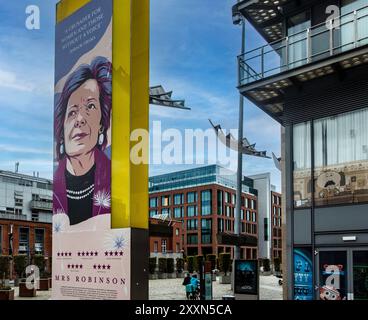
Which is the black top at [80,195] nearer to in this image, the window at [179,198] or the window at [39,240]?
the window at [39,240]

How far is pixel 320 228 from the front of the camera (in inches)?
679

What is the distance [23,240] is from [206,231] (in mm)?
46462

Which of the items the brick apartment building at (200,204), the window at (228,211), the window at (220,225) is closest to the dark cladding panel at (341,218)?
the brick apartment building at (200,204)

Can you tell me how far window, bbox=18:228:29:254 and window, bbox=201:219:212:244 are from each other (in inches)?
1796

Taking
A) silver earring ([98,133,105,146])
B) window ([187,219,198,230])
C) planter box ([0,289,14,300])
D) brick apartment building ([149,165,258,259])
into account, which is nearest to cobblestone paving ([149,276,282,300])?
planter box ([0,289,14,300])

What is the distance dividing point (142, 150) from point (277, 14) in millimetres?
10002

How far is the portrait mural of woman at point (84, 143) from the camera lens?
51.5ft

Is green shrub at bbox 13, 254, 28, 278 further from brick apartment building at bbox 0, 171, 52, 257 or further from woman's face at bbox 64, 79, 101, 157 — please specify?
woman's face at bbox 64, 79, 101, 157

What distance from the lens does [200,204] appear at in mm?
114750

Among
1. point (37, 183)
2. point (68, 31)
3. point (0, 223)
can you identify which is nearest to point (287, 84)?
point (68, 31)

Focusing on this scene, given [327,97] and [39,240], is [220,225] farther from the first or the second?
[327,97]

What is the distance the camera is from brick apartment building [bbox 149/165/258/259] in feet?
368

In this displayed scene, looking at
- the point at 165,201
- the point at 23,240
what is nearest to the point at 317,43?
the point at 23,240
